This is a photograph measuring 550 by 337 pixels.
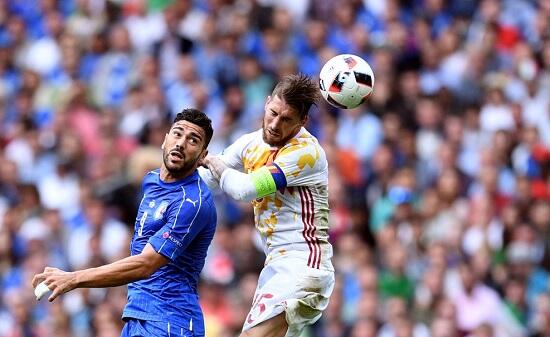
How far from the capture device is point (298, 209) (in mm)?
9961

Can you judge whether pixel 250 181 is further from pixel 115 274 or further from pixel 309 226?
pixel 115 274

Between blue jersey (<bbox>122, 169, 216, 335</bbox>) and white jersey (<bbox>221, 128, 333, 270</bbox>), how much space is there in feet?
1.79

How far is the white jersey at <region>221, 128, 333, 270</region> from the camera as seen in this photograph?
9898 mm

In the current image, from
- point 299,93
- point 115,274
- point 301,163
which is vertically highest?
point 299,93

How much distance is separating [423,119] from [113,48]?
5024mm

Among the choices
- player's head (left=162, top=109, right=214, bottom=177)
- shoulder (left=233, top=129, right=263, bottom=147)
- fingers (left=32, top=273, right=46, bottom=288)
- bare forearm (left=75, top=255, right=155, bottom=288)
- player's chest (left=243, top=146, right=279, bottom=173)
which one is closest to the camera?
fingers (left=32, top=273, right=46, bottom=288)

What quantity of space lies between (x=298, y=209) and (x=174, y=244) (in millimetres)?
1106

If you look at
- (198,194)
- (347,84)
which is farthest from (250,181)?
(347,84)

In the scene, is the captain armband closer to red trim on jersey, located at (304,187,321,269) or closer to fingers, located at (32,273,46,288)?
red trim on jersey, located at (304,187,321,269)

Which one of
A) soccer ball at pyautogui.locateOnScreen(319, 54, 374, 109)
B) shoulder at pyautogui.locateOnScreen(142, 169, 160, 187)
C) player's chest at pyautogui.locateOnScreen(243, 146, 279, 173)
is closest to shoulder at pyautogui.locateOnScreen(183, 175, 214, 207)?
shoulder at pyautogui.locateOnScreen(142, 169, 160, 187)

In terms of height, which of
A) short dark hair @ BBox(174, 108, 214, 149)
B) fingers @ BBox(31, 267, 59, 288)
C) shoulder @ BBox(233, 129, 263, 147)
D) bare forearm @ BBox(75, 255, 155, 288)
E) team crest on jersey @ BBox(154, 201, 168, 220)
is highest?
short dark hair @ BBox(174, 108, 214, 149)

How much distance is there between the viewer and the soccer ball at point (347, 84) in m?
10.0

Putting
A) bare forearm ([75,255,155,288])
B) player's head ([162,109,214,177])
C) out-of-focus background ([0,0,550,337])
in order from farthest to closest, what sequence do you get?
out-of-focus background ([0,0,550,337]) → player's head ([162,109,214,177]) → bare forearm ([75,255,155,288])

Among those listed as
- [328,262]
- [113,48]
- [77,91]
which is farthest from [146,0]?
[328,262]
